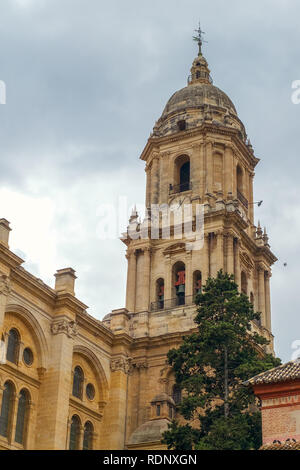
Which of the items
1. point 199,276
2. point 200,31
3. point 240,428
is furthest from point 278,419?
point 200,31

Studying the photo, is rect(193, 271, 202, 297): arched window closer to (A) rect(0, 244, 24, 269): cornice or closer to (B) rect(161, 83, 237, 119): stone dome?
(B) rect(161, 83, 237, 119): stone dome

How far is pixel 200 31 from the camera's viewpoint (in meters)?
69.9

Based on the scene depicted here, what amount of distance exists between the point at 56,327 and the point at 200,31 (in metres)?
34.9

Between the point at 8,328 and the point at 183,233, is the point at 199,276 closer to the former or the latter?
the point at 183,233

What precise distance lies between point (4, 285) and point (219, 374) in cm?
1111

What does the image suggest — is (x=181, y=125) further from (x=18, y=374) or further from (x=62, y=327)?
(x=18, y=374)

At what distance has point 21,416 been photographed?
41.7m

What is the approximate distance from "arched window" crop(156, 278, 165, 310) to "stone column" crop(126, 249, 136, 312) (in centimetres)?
156

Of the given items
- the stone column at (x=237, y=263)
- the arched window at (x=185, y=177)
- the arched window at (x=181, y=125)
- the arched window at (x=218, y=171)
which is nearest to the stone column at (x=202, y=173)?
the arched window at (x=218, y=171)

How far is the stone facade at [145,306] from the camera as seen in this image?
41938mm

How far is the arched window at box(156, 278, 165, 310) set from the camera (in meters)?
53.8

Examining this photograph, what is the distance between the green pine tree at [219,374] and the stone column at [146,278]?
42.8 ft

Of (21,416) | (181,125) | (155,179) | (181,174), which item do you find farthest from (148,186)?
(21,416)

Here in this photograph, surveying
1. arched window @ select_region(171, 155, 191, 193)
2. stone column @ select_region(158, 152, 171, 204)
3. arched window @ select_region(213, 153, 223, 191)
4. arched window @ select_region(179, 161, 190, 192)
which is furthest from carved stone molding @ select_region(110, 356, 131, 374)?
arched window @ select_region(213, 153, 223, 191)
